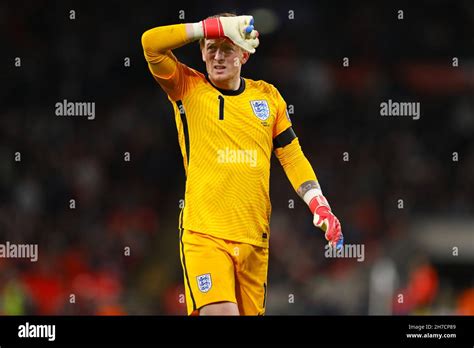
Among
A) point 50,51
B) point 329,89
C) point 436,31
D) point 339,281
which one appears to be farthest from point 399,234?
point 50,51

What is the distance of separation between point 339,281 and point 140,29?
4542 millimetres

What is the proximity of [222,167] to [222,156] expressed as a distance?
0.07 m

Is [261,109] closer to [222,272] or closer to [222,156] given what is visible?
[222,156]

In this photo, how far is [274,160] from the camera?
44.3 feet

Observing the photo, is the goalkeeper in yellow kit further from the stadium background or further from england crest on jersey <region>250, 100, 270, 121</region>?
the stadium background

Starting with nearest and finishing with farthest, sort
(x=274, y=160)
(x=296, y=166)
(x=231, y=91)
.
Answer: (x=231, y=91), (x=296, y=166), (x=274, y=160)

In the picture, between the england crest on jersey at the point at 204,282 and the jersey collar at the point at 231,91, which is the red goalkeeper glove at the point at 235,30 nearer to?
the jersey collar at the point at 231,91

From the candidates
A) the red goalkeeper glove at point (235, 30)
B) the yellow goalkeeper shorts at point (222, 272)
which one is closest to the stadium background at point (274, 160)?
the yellow goalkeeper shorts at point (222, 272)

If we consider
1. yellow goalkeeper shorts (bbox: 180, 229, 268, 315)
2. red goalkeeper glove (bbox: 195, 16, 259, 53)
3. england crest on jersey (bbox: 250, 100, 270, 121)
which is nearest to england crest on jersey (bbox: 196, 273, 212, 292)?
yellow goalkeeper shorts (bbox: 180, 229, 268, 315)

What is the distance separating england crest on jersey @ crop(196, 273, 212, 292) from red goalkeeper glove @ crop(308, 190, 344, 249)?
2.69 feet

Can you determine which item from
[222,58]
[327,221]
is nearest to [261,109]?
[222,58]

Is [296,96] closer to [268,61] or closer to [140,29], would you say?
[268,61]

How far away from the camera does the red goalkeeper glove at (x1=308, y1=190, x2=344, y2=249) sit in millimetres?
7219

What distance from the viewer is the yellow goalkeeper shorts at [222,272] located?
23.4 ft
